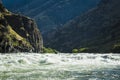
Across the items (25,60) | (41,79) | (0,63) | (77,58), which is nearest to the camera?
(41,79)

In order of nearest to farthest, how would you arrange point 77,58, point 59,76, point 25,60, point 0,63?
point 59,76, point 0,63, point 25,60, point 77,58

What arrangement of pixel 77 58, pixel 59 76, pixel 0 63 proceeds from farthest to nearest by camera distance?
pixel 77 58 → pixel 0 63 → pixel 59 76

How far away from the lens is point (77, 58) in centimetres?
12019

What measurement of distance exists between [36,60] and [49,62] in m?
3.87

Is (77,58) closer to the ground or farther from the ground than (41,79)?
farther from the ground

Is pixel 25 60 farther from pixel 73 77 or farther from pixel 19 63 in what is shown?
pixel 73 77

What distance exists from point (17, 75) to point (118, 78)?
62.4 feet

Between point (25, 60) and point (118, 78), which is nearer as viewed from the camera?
point (118, 78)

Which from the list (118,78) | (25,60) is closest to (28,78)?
(118,78)

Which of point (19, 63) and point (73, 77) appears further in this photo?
point (19, 63)

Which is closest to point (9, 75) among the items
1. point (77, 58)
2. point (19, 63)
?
point (19, 63)

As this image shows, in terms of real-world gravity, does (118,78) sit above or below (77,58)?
below

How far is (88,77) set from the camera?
6619 centimetres

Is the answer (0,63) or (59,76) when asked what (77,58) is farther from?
(59,76)
